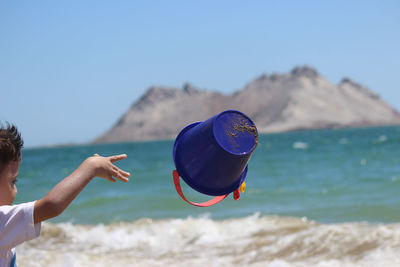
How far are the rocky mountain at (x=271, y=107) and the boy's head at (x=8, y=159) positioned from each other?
117m

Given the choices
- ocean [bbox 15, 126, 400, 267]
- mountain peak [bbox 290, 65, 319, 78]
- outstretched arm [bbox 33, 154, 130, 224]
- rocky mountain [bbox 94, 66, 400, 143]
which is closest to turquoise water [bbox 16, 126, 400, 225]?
ocean [bbox 15, 126, 400, 267]

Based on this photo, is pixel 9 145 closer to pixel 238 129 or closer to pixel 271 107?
pixel 238 129

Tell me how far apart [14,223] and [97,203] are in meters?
9.58

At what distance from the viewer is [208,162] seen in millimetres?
Answer: 2322

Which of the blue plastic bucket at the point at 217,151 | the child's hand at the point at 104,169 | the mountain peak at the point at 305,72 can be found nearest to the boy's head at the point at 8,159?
the child's hand at the point at 104,169

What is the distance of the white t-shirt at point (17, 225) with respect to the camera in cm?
151

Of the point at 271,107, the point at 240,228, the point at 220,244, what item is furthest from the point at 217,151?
the point at 271,107

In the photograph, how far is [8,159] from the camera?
63.4 inches

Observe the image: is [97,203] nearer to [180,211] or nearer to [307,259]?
[180,211]

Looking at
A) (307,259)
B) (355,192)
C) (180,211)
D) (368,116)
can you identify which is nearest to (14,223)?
(307,259)

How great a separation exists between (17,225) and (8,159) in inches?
9.0

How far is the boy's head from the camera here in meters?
1.59

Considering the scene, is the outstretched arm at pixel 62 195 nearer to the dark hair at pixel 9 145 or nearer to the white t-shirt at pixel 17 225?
the white t-shirt at pixel 17 225

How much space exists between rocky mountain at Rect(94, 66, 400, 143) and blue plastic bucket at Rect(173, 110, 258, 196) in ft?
381
